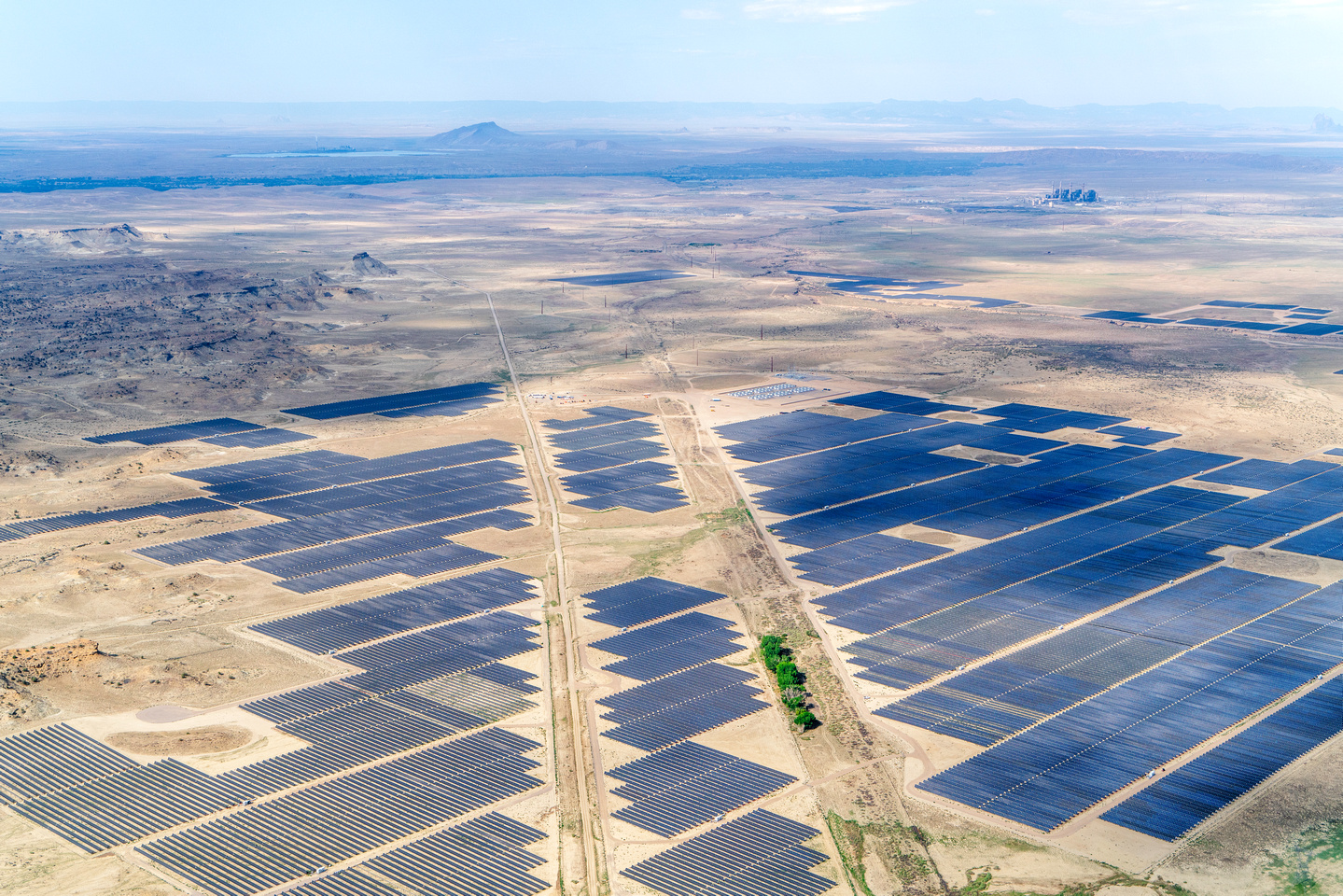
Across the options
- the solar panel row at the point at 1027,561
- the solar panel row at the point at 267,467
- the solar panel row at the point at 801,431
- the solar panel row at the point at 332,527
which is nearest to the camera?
the solar panel row at the point at 1027,561

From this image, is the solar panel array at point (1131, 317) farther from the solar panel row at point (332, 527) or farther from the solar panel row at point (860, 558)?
the solar panel row at point (332, 527)

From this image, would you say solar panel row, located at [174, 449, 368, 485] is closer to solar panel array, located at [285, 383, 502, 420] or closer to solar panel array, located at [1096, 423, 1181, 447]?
solar panel array, located at [285, 383, 502, 420]

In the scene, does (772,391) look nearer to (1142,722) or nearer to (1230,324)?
(1142,722)

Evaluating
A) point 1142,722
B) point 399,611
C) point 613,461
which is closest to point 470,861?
point 399,611

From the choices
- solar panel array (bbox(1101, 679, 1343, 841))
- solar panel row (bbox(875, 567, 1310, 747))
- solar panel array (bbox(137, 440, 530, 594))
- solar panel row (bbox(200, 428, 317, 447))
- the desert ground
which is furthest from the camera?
solar panel row (bbox(200, 428, 317, 447))

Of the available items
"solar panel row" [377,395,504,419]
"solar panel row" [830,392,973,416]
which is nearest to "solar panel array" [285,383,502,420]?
"solar panel row" [377,395,504,419]

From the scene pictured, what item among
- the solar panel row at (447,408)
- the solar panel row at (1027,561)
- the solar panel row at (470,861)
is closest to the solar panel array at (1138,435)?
the solar panel row at (1027,561)

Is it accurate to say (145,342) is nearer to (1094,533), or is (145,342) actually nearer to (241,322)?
(241,322)
